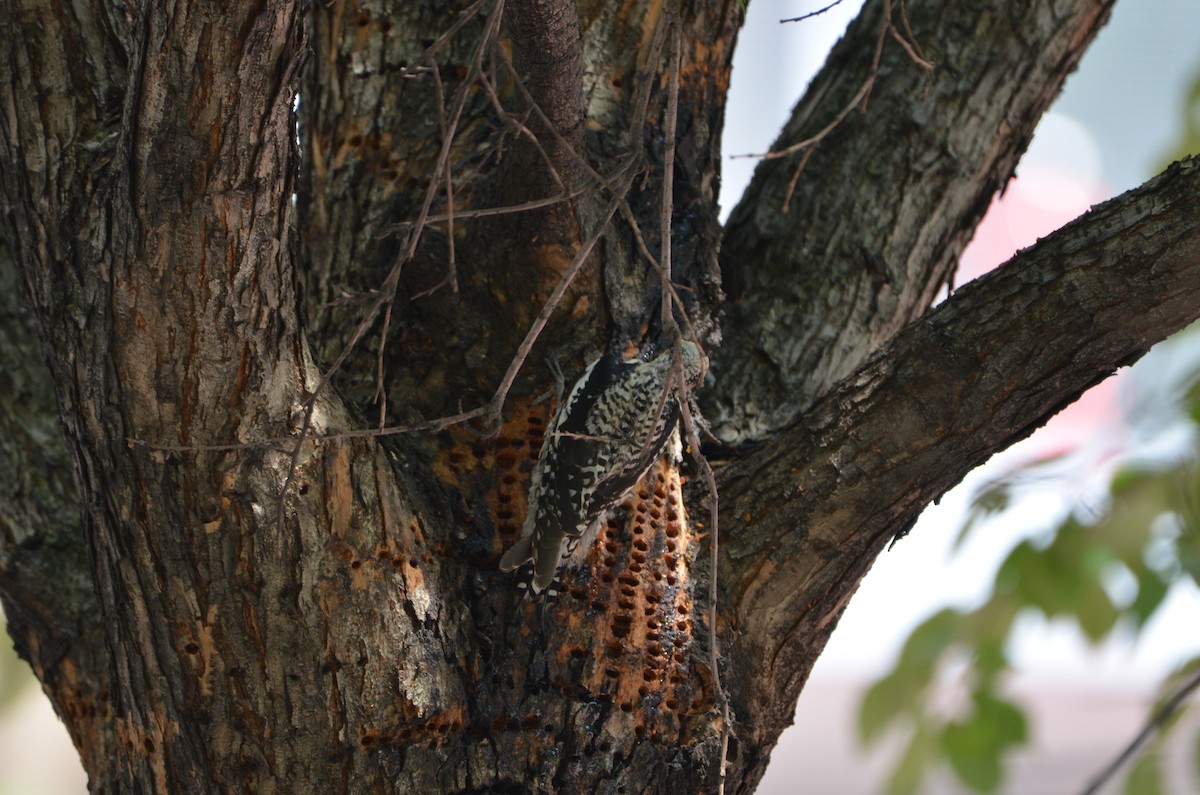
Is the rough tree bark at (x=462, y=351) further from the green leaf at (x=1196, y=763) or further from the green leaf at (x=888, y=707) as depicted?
the green leaf at (x=1196, y=763)

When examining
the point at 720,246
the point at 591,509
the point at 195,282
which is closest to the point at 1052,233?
the point at 720,246

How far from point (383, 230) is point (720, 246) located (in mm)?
809

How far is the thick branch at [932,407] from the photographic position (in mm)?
2002

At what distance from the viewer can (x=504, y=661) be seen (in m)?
2.16

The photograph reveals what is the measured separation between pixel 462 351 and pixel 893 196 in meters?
1.08

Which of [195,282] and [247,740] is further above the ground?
[195,282]

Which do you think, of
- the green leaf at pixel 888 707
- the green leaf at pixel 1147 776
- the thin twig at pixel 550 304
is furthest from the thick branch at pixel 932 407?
the thin twig at pixel 550 304

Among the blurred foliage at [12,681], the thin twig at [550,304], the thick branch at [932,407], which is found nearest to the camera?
the thin twig at [550,304]

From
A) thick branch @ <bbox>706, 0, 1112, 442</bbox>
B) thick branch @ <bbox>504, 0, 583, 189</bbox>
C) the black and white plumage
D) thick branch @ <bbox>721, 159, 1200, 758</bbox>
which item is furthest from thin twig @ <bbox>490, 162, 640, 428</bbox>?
thick branch @ <bbox>706, 0, 1112, 442</bbox>

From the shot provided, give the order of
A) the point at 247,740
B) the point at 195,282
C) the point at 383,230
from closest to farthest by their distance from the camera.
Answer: the point at 195,282 < the point at 247,740 < the point at 383,230

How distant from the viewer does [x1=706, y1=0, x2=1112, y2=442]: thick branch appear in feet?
8.73

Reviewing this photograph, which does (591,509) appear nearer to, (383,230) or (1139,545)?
(383,230)

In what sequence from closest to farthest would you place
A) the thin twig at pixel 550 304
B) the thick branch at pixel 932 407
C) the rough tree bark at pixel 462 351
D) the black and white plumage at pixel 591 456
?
the thin twig at pixel 550 304, the rough tree bark at pixel 462 351, the thick branch at pixel 932 407, the black and white plumage at pixel 591 456

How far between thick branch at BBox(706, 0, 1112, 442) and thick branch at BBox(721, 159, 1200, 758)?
420mm
